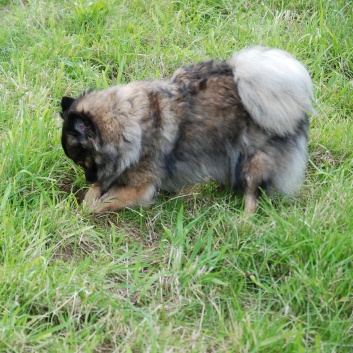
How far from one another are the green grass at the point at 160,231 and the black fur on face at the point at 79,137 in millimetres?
285

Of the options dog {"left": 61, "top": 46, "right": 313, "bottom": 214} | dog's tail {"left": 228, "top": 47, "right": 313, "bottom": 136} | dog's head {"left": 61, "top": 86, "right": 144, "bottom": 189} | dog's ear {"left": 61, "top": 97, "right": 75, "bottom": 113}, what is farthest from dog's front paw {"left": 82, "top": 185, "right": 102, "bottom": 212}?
dog's tail {"left": 228, "top": 47, "right": 313, "bottom": 136}

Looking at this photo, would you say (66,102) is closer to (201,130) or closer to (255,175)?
(201,130)

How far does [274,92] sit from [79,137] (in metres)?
1.33

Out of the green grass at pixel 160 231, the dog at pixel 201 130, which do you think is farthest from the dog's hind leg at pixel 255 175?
the green grass at pixel 160 231

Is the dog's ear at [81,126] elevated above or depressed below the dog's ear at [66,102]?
below

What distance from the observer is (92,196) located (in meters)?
4.69

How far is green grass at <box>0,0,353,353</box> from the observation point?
3.50 metres

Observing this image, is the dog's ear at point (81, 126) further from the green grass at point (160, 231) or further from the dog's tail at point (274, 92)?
the dog's tail at point (274, 92)

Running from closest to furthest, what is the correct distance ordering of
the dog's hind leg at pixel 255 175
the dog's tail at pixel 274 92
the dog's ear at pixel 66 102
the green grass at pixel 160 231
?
the green grass at pixel 160 231 < the dog's tail at pixel 274 92 < the dog's hind leg at pixel 255 175 < the dog's ear at pixel 66 102

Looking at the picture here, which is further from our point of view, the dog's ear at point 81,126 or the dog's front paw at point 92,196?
the dog's front paw at point 92,196

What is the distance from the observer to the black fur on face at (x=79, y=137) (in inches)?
173

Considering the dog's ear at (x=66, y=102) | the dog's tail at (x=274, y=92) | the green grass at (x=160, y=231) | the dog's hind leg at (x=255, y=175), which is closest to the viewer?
the green grass at (x=160, y=231)

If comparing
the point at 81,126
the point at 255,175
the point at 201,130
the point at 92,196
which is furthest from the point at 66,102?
the point at 255,175

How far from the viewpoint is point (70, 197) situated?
4480 millimetres
